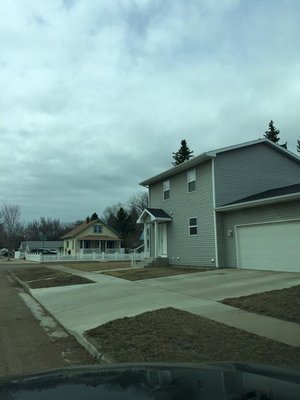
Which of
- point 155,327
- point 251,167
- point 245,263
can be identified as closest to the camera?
point 155,327

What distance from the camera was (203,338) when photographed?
831 centimetres

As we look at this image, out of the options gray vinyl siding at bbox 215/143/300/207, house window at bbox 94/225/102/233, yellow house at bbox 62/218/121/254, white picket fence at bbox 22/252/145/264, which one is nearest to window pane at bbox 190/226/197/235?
gray vinyl siding at bbox 215/143/300/207

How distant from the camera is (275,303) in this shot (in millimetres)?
11492

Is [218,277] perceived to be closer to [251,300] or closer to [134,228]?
[251,300]

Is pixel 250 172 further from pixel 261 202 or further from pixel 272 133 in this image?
pixel 272 133

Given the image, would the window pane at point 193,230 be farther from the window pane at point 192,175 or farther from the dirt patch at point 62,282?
the dirt patch at point 62,282

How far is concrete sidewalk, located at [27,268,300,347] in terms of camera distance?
381 inches

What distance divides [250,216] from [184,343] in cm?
1472

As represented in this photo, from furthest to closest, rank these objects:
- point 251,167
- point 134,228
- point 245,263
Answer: point 134,228 < point 251,167 < point 245,263

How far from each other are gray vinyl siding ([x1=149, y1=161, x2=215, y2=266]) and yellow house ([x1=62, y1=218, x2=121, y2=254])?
38.4 m

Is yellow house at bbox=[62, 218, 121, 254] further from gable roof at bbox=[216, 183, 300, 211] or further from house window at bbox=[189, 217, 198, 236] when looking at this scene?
gable roof at bbox=[216, 183, 300, 211]

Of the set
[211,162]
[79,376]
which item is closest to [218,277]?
[211,162]

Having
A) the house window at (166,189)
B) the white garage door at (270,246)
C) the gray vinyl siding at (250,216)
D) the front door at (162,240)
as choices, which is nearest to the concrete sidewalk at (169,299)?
the white garage door at (270,246)

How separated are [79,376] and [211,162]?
21345 millimetres
